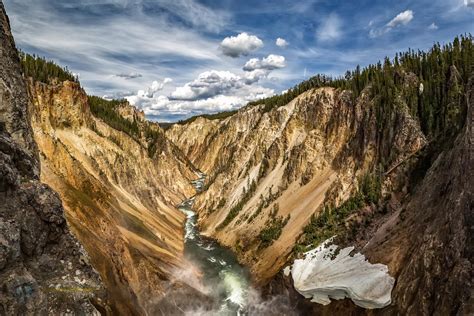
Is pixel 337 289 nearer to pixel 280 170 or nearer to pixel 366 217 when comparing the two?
pixel 366 217

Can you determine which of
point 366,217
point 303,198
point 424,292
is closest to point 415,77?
point 303,198

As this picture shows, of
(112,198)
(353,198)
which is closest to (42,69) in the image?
(112,198)

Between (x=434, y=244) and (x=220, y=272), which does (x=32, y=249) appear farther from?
(x=220, y=272)

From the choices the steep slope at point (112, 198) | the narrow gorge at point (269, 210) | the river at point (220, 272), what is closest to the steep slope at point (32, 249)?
the narrow gorge at point (269, 210)

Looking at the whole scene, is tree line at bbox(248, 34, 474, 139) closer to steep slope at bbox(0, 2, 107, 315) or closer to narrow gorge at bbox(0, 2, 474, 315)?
narrow gorge at bbox(0, 2, 474, 315)

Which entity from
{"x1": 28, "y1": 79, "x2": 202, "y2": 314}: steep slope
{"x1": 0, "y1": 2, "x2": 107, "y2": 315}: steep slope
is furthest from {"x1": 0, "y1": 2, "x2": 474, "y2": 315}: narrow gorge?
{"x1": 28, "y1": 79, "x2": 202, "y2": 314}: steep slope

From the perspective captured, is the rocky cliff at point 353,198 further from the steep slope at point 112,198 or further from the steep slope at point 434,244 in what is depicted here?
the steep slope at point 112,198
